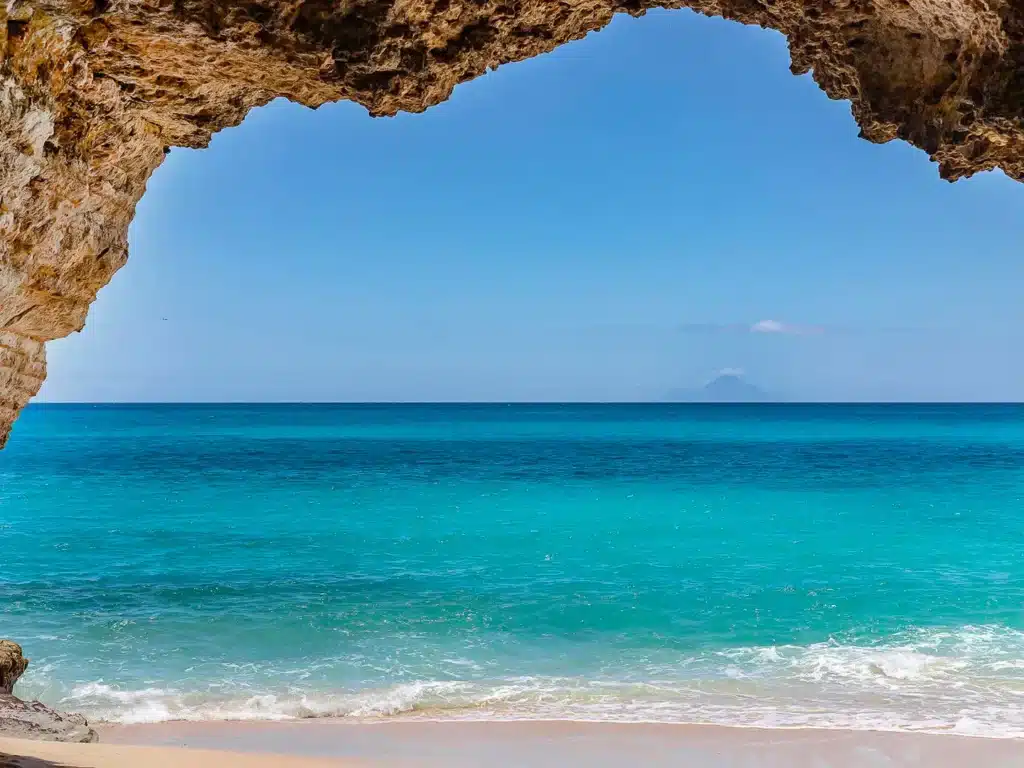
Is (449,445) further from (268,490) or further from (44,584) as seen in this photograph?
(44,584)

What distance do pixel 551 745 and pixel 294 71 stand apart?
18.9 feet

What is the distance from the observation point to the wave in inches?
276

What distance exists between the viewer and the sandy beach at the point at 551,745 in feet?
19.1

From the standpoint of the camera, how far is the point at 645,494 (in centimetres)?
2575

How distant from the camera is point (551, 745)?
625 centimetres

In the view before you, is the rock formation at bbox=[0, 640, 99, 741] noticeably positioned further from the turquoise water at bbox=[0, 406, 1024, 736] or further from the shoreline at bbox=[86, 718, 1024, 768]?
the turquoise water at bbox=[0, 406, 1024, 736]

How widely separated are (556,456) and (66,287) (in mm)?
37386

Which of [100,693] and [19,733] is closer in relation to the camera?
[19,733]

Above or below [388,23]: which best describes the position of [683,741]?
below

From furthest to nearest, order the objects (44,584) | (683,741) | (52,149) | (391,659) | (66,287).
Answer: (44,584)
(391,659)
(683,741)
(66,287)
(52,149)

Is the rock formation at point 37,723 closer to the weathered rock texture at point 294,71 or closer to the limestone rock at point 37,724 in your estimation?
the limestone rock at point 37,724

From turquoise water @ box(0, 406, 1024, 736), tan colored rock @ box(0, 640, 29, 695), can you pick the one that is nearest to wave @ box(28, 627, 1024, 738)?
turquoise water @ box(0, 406, 1024, 736)

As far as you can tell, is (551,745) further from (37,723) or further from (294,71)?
(294,71)

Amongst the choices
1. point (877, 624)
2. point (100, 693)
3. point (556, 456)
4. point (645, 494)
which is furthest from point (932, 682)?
point (556, 456)
